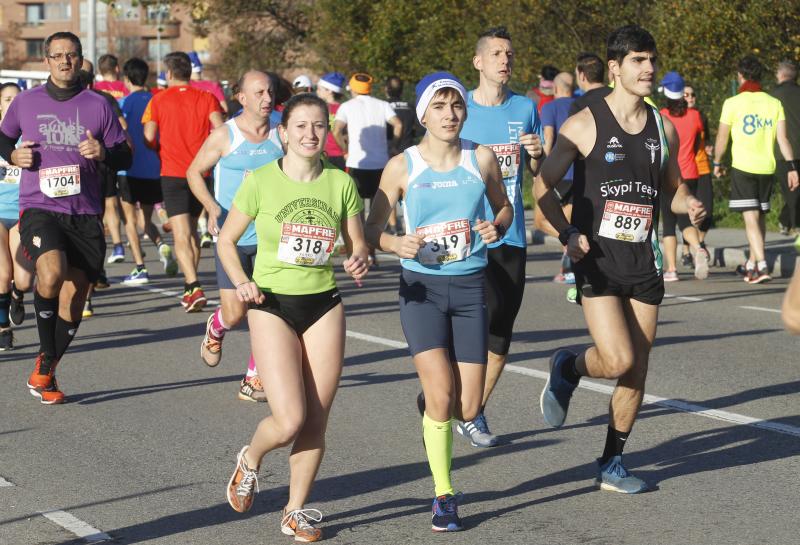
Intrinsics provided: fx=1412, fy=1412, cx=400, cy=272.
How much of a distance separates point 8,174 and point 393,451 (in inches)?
201

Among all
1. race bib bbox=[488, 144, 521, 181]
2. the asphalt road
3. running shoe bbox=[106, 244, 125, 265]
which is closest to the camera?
the asphalt road

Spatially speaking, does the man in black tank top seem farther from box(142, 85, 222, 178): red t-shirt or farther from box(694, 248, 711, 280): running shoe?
box(694, 248, 711, 280): running shoe

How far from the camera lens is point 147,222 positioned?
610 inches

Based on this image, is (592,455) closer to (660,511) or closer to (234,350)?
(660,511)

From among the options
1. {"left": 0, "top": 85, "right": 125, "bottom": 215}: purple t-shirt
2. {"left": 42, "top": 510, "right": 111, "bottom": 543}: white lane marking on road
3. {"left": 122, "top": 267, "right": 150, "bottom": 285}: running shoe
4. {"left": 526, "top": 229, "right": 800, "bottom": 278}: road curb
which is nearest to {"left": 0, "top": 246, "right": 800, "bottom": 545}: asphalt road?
{"left": 42, "top": 510, "right": 111, "bottom": 543}: white lane marking on road

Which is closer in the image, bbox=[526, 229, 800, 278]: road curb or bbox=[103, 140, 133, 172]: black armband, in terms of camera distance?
bbox=[103, 140, 133, 172]: black armband

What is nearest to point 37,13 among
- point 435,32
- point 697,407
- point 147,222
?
point 435,32

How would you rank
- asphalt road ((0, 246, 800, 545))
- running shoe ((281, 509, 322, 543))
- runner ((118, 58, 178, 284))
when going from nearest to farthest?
running shoe ((281, 509, 322, 543)) < asphalt road ((0, 246, 800, 545)) < runner ((118, 58, 178, 284))

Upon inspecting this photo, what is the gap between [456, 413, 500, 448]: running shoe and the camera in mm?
7344

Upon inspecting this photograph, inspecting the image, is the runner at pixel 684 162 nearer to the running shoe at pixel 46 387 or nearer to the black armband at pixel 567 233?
the running shoe at pixel 46 387

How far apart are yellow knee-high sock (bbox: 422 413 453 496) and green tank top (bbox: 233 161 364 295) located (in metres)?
0.74

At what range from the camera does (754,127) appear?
48.0 ft

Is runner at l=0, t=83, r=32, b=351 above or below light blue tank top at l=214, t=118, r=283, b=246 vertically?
below

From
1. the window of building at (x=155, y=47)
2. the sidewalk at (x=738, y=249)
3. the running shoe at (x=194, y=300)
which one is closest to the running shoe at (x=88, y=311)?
the running shoe at (x=194, y=300)
